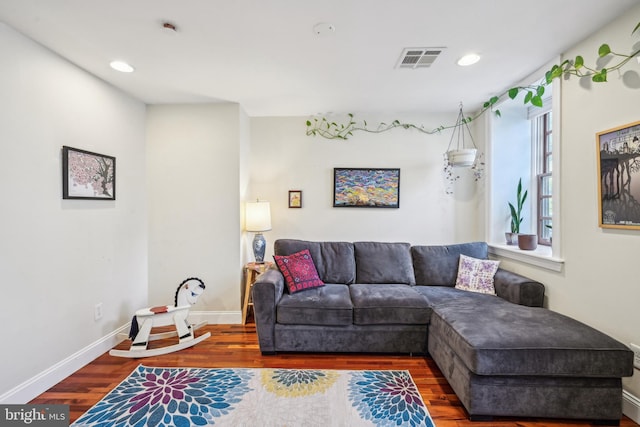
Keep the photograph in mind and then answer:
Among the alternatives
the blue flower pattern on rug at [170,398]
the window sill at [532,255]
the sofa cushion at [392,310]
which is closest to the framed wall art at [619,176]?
the window sill at [532,255]

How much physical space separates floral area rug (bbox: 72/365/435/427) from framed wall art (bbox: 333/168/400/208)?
6.21 ft

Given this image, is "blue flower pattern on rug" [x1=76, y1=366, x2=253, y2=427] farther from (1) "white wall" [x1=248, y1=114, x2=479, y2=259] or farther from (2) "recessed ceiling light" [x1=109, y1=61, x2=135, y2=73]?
(2) "recessed ceiling light" [x1=109, y1=61, x2=135, y2=73]

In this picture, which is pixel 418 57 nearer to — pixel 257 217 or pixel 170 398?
pixel 257 217

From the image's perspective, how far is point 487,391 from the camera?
1694 millimetres

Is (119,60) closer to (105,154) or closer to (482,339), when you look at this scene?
(105,154)

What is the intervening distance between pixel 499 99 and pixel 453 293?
Result: 81.5 inches

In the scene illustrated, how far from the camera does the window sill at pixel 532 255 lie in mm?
2281

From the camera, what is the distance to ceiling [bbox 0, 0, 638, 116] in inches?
65.5

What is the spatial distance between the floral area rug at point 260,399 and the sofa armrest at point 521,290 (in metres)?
1.17

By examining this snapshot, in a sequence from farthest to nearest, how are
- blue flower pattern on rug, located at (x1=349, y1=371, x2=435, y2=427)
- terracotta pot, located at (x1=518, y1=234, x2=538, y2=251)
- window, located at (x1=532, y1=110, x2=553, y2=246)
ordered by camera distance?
window, located at (x1=532, y1=110, x2=553, y2=246)
terracotta pot, located at (x1=518, y1=234, x2=538, y2=251)
blue flower pattern on rug, located at (x1=349, y1=371, x2=435, y2=427)

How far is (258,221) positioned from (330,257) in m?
0.89

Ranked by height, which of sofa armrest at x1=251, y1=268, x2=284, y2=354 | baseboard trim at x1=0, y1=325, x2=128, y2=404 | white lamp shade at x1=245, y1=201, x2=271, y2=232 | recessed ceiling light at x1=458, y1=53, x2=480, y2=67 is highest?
recessed ceiling light at x1=458, y1=53, x2=480, y2=67

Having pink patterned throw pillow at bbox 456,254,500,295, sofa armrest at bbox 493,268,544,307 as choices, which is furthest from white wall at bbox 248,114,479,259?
sofa armrest at bbox 493,268,544,307

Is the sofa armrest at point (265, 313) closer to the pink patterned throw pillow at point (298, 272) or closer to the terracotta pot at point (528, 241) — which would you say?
the pink patterned throw pillow at point (298, 272)
